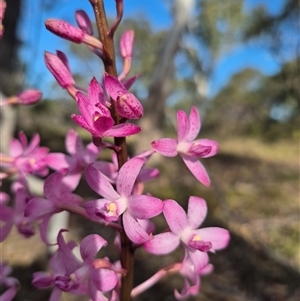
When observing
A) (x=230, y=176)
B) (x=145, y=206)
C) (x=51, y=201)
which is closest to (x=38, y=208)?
(x=51, y=201)

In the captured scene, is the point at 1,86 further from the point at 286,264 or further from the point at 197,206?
the point at 197,206

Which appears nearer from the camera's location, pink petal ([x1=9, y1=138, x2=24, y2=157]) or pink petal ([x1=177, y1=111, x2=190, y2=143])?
pink petal ([x1=177, y1=111, x2=190, y2=143])

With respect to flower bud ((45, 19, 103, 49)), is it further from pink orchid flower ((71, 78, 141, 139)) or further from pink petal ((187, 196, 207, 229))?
pink petal ((187, 196, 207, 229))

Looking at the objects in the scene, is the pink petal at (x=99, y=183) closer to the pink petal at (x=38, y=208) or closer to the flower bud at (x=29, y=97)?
the pink petal at (x=38, y=208)

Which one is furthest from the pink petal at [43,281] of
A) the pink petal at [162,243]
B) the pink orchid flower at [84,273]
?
the pink petal at [162,243]

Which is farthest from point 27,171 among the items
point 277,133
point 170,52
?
point 277,133

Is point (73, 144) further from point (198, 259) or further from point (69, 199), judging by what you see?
point (198, 259)

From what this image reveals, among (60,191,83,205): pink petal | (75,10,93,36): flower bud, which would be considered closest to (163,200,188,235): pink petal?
(60,191,83,205): pink petal
